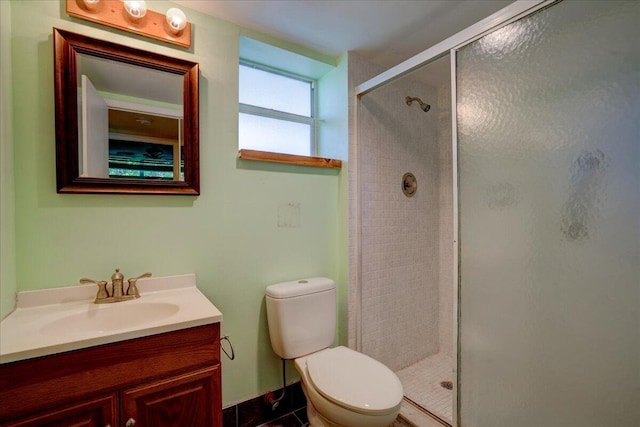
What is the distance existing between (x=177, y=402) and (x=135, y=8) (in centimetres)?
160

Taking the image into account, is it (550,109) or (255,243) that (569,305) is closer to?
(550,109)

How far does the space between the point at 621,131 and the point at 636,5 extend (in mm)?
362

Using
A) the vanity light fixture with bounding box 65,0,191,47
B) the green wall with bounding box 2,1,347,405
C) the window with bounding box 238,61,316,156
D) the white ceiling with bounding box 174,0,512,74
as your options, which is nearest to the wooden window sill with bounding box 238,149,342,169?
the green wall with bounding box 2,1,347,405

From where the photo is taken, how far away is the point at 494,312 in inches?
48.1

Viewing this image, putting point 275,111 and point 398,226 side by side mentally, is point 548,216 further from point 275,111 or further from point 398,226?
point 275,111

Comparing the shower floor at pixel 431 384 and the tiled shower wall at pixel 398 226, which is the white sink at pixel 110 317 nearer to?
the tiled shower wall at pixel 398 226

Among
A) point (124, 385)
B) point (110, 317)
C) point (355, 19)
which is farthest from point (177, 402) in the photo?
point (355, 19)

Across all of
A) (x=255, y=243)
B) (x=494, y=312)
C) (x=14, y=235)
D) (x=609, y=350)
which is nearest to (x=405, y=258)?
(x=494, y=312)

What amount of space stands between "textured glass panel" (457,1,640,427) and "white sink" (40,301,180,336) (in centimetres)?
131

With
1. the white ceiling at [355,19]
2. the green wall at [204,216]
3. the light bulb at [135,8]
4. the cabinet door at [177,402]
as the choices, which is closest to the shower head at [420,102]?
the white ceiling at [355,19]

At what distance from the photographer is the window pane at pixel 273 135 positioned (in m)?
1.86

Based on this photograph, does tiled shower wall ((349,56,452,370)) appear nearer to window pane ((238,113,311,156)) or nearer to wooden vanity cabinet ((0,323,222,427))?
window pane ((238,113,311,156))

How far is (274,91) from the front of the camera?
1.98 meters

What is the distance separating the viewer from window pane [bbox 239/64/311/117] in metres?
1.88
